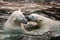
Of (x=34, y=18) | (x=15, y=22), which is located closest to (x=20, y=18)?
(x=15, y=22)

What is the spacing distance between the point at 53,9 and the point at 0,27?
2324 mm

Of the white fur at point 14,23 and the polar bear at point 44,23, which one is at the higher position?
the white fur at point 14,23

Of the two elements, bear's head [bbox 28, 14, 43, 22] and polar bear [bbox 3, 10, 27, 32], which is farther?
bear's head [bbox 28, 14, 43, 22]

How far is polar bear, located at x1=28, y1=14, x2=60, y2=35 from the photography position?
493cm

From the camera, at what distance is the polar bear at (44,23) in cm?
493

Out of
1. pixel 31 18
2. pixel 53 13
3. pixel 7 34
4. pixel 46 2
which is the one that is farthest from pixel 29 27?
pixel 46 2

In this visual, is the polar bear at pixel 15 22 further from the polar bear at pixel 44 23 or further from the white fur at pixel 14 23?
the polar bear at pixel 44 23

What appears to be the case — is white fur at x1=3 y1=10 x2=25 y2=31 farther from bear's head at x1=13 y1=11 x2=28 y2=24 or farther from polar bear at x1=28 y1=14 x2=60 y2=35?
polar bear at x1=28 y1=14 x2=60 y2=35

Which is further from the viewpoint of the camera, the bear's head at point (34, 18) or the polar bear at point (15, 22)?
the bear's head at point (34, 18)

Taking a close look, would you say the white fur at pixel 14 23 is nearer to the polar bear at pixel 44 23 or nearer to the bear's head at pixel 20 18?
the bear's head at pixel 20 18

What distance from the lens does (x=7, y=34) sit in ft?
15.3

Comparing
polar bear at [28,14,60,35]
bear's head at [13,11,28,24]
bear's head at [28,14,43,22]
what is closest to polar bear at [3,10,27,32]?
bear's head at [13,11,28,24]

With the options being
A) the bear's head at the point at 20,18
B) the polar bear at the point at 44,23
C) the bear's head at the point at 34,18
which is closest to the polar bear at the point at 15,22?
the bear's head at the point at 20,18

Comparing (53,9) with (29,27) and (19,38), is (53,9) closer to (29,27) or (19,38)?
(29,27)
